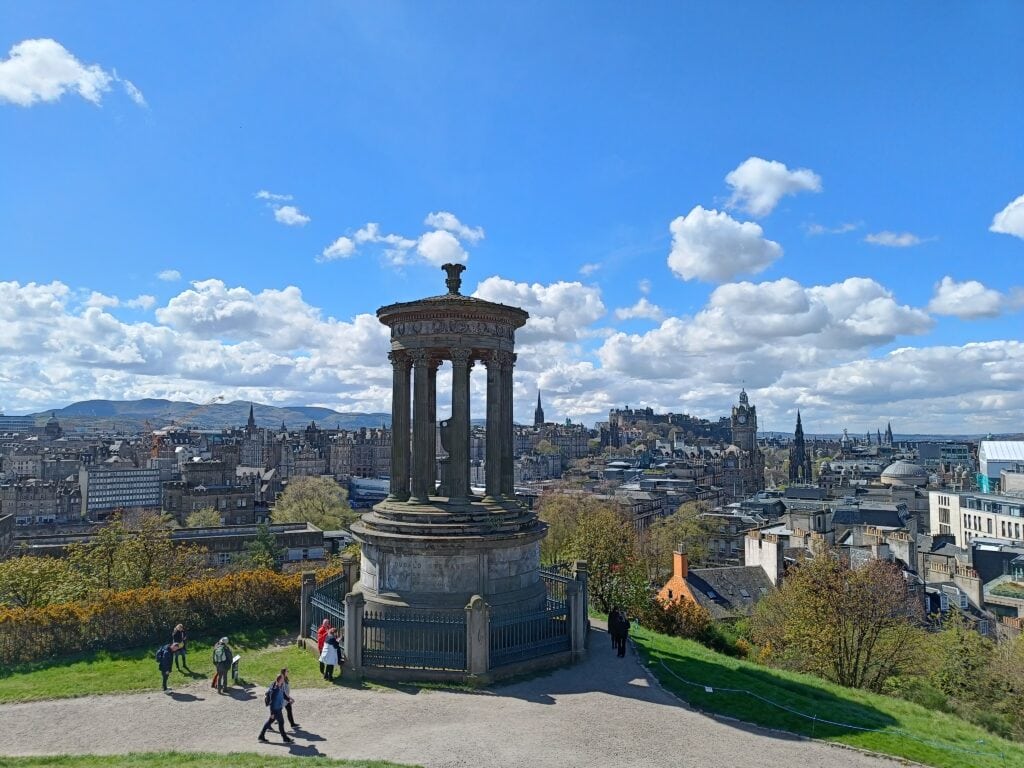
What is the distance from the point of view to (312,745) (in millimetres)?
12422

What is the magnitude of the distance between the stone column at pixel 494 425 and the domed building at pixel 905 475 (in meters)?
134

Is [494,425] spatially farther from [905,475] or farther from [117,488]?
[905,475]

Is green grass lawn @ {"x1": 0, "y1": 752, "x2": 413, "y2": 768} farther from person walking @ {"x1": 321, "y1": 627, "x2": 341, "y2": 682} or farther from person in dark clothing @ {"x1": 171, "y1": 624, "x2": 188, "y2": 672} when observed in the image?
person in dark clothing @ {"x1": 171, "y1": 624, "x2": 188, "y2": 672}

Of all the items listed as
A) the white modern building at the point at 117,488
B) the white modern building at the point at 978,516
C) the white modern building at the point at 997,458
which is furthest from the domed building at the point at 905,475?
the white modern building at the point at 117,488

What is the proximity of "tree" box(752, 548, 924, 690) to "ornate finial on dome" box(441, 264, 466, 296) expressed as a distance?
16479 millimetres

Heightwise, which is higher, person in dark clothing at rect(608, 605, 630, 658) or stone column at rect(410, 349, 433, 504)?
stone column at rect(410, 349, 433, 504)

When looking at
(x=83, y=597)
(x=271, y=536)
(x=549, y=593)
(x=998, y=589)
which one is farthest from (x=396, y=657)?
(x=998, y=589)

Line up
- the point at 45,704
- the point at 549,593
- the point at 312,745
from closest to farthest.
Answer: the point at 312,745 < the point at 45,704 < the point at 549,593

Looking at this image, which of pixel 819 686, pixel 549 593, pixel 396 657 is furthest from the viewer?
pixel 549 593

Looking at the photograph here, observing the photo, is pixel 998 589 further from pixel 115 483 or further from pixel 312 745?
pixel 115 483

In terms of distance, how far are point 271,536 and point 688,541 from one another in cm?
4137

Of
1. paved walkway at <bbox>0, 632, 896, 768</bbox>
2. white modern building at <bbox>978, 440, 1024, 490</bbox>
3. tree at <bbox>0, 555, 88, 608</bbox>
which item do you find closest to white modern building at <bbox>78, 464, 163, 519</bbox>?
tree at <bbox>0, 555, 88, 608</bbox>

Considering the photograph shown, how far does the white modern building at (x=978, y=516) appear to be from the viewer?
70.6m

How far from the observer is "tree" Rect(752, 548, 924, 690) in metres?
22.6
